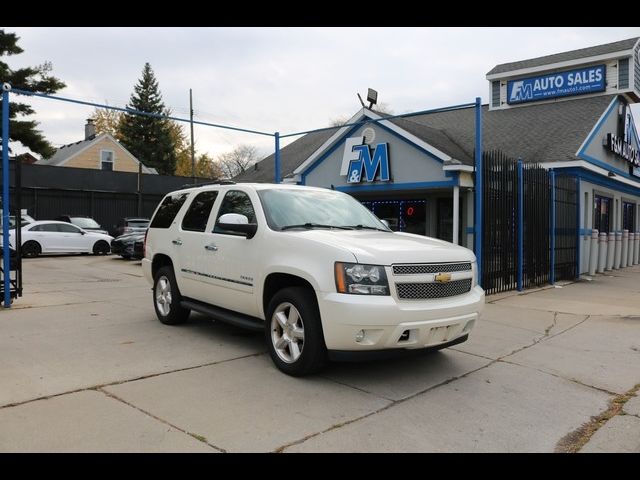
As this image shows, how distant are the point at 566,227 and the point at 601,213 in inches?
169

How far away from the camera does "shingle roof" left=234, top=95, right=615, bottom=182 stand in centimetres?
1471

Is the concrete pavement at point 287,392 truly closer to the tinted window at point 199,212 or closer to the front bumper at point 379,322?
the front bumper at point 379,322

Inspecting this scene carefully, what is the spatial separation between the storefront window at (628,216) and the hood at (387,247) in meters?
18.0

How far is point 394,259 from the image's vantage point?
177 inches

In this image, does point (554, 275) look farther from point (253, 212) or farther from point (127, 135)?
point (127, 135)

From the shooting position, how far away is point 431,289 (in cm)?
468

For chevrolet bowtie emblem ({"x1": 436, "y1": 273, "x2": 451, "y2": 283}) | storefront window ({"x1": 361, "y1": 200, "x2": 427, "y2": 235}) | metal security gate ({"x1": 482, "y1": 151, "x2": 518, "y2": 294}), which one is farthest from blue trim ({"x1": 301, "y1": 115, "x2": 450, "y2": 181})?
chevrolet bowtie emblem ({"x1": 436, "y1": 273, "x2": 451, "y2": 283})

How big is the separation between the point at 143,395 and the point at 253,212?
86.6 inches

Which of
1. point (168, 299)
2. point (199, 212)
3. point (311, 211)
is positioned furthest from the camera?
point (168, 299)

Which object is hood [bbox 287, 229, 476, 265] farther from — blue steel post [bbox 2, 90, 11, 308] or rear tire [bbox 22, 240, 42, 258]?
rear tire [bbox 22, 240, 42, 258]

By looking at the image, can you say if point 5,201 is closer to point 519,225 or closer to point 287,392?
point 287,392

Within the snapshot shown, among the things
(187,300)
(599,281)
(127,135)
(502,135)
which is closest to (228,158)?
(127,135)

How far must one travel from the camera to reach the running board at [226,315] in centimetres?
540

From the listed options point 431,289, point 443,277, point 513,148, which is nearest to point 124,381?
point 431,289
